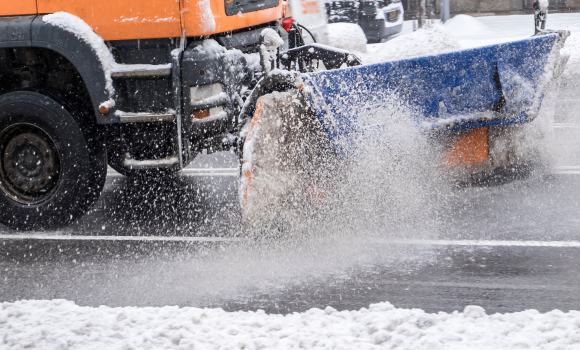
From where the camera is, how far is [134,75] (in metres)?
4.92

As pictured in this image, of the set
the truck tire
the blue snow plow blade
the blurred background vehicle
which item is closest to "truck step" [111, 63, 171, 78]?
the truck tire

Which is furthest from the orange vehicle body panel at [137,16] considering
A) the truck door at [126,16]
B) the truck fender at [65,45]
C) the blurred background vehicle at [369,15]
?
the blurred background vehicle at [369,15]

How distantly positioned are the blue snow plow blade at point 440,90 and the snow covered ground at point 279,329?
1.61m

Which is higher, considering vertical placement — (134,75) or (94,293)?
(134,75)

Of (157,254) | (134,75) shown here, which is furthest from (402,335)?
(134,75)

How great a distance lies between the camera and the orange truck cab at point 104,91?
4.88 m

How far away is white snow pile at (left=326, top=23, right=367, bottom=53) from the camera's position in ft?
35.3

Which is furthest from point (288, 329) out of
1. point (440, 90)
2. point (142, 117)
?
point (440, 90)

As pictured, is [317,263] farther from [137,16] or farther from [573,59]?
[573,59]

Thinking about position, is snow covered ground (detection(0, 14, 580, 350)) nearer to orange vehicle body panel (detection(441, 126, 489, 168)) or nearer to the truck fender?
the truck fender

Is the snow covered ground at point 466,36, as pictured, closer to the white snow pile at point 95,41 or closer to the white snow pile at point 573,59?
the white snow pile at point 573,59

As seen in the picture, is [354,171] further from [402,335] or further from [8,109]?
[8,109]

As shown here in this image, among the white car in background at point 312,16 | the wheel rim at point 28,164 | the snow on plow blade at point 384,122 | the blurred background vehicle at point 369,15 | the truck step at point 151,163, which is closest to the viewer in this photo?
the snow on plow blade at point 384,122

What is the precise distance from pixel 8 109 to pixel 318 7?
595cm
